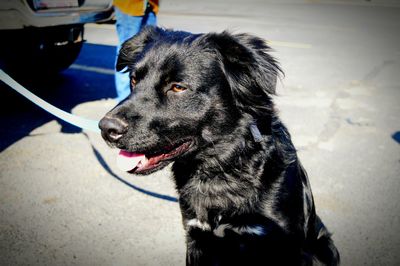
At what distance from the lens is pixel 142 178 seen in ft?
11.6

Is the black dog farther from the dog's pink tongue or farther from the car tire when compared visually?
the car tire

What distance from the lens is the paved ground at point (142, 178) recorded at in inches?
104

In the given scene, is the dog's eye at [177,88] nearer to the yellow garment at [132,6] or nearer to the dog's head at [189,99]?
the dog's head at [189,99]

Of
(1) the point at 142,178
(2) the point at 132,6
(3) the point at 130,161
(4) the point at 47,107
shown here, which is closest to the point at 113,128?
(3) the point at 130,161

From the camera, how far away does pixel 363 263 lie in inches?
98.0

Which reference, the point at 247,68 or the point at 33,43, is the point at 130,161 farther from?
the point at 33,43

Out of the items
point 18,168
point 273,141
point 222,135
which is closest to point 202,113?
point 222,135

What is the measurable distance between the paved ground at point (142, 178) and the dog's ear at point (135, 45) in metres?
1.26

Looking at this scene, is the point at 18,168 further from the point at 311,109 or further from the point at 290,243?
the point at 311,109

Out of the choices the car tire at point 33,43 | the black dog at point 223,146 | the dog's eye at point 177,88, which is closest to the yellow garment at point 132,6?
the car tire at point 33,43

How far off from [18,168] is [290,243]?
2.98 m

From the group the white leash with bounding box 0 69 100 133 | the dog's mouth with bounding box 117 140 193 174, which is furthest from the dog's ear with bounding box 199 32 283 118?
the white leash with bounding box 0 69 100 133

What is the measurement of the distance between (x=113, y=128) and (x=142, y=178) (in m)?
1.61

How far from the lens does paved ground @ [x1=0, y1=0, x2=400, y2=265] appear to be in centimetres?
263
